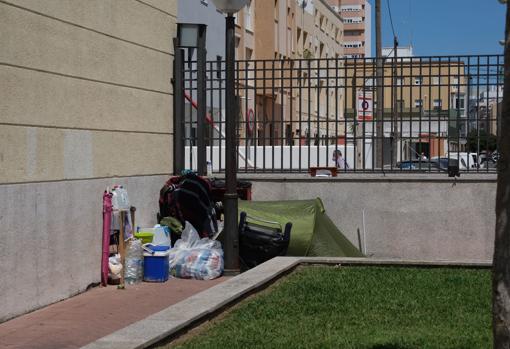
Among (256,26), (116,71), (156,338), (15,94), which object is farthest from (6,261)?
(256,26)

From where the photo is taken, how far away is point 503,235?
14.0ft

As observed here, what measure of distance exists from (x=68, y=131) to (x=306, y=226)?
11.5ft

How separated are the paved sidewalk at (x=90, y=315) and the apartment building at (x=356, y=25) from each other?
10820 cm

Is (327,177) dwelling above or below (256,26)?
below

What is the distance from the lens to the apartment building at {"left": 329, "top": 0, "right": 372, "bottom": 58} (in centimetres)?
11588

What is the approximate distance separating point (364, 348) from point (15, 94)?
158 inches

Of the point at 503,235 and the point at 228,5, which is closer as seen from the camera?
the point at 503,235

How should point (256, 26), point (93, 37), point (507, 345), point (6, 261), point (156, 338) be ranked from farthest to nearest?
1. point (256, 26)
2. point (93, 37)
3. point (6, 261)
4. point (156, 338)
5. point (507, 345)

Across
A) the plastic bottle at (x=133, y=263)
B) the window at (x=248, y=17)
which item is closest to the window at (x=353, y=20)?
the window at (x=248, y=17)

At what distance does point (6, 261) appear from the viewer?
7.49 meters

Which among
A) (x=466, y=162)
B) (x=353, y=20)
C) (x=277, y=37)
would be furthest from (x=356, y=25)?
(x=466, y=162)

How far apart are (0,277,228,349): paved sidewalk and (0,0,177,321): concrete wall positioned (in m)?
0.21

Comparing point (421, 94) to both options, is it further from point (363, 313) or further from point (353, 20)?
point (353, 20)

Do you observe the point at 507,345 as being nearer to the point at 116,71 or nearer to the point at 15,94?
the point at 15,94
